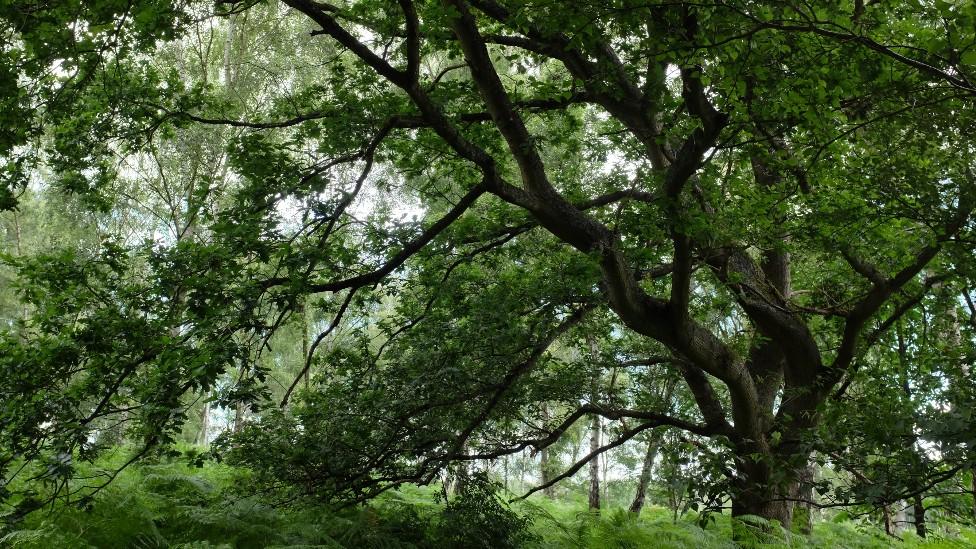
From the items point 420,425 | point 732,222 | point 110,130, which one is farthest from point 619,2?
point 110,130

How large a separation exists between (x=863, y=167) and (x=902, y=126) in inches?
28.9

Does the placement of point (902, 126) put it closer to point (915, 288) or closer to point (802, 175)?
point (802, 175)

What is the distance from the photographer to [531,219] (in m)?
7.27

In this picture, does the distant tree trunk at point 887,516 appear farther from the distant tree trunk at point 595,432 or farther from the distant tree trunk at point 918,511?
the distant tree trunk at point 595,432

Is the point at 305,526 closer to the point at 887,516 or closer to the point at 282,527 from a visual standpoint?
the point at 282,527

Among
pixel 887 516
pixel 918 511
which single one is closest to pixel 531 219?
pixel 918 511

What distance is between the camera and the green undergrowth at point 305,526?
17.3 ft

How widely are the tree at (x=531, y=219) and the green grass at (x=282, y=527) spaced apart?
53cm

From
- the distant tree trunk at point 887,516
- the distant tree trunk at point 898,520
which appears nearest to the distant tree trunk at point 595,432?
the distant tree trunk at point 887,516

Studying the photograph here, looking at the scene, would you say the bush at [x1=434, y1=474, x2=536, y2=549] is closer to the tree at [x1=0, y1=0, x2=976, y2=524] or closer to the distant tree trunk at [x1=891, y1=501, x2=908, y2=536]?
the tree at [x1=0, y1=0, x2=976, y2=524]

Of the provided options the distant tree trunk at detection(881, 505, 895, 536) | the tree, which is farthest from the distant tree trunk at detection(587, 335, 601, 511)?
the distant tree trunk at detection(881, 505, 895, 536)

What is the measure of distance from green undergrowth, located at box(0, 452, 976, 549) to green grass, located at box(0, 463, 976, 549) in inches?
0.4

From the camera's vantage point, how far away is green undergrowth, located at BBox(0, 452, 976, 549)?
526 centimetres

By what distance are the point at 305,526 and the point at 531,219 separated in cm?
384
